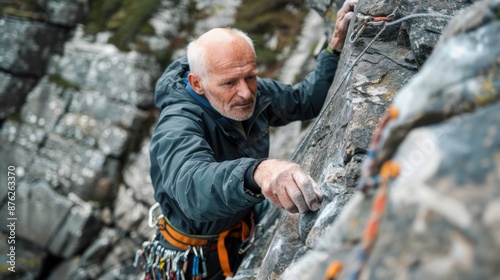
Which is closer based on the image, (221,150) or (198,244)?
(221,150)

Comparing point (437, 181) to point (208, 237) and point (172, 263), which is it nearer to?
point (208, 237)

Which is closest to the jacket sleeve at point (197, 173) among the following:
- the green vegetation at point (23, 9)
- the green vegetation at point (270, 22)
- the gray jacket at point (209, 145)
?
the gray jacket at point (209, 145)

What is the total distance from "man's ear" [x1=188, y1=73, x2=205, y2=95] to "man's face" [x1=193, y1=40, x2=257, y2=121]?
0.03 meters

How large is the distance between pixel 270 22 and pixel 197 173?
33.0 feet

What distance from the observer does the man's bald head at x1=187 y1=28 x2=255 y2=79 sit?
156 inches

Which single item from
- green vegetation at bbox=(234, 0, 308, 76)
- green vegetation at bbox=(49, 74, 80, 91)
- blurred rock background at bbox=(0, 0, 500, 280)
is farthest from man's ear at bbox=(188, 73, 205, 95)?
green vegetation at bbox=(49, 74, 80, 91)

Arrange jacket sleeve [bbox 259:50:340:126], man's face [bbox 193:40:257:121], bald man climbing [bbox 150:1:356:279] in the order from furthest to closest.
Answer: jacket sleeve [bbox 259:50:340:126] → man's face [bbox 193:40:257:121] → bald man climbing [bbox 150:1:356:279]

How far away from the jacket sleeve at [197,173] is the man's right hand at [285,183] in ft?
0.40

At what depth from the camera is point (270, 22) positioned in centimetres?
1245

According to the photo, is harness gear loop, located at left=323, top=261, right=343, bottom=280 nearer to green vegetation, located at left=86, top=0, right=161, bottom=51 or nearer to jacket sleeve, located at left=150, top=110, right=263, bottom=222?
jacket sleeve, located at left=150, top=110, right=263, bottom=222

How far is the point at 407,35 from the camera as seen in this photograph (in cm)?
390

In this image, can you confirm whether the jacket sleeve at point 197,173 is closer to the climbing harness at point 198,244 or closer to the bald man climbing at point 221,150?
the bald man climbing at point 221,150

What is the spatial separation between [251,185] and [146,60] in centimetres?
1047

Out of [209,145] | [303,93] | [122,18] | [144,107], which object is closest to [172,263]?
[209,145]
